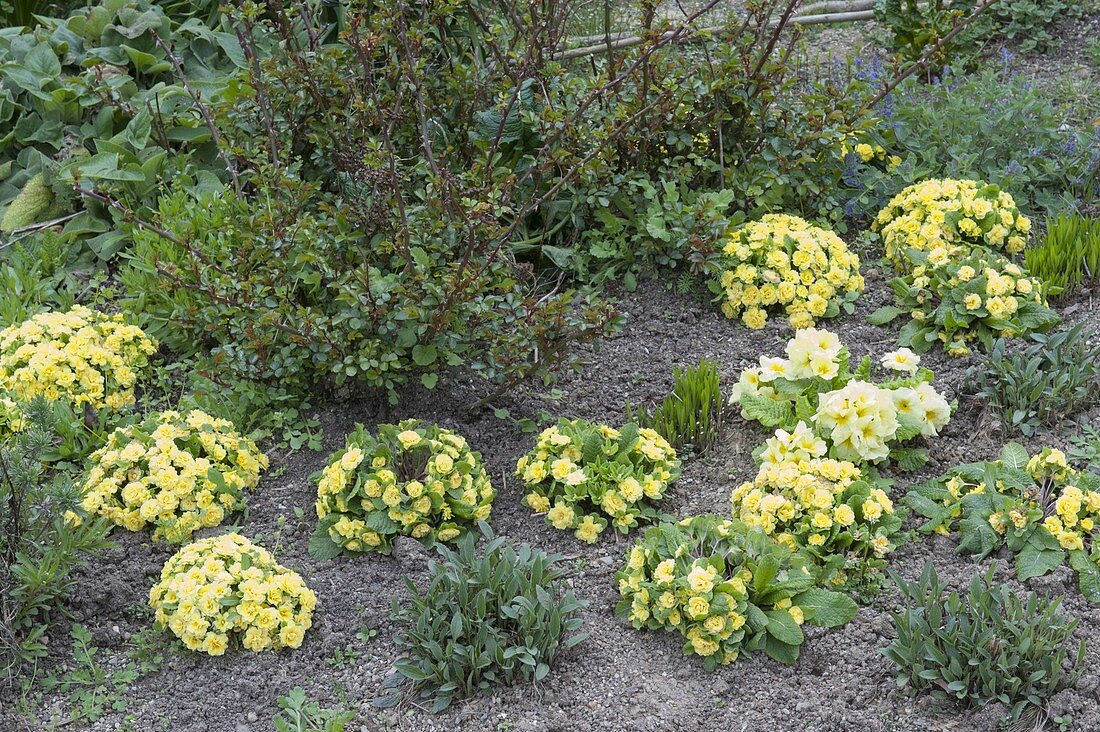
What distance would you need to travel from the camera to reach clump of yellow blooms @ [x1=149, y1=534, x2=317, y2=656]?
3.14 meters

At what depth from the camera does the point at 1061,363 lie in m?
3.84

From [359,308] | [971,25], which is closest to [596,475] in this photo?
[359,308]

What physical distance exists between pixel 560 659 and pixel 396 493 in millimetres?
750

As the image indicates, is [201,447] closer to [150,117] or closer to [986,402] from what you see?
[150,117]

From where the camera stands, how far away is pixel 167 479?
356cm

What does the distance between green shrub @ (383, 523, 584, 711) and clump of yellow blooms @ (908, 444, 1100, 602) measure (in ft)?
3.94

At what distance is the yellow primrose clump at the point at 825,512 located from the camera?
3.29 m

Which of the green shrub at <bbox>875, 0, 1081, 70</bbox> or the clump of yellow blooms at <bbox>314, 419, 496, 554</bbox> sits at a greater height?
the green shrub at <bbox>875, 0, 1081, 70</bbox>

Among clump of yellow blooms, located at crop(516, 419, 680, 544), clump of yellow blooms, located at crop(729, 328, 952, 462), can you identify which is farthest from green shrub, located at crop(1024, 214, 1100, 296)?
clump of yellow blooms, located at crop(516, 419, 680, 544)

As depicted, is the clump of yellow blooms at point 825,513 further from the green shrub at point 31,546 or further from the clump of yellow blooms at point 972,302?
the green shrub at point 31,546

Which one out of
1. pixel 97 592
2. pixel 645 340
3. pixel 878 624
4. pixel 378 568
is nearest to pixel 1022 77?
pixel 645 340

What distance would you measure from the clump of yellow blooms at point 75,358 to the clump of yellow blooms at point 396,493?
3.46ft

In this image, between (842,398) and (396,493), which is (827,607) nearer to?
(842,398)

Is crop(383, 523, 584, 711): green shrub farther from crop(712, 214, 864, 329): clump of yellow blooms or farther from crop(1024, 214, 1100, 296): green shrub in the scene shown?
crop(1024, 214, 1100, 296): green shrub
